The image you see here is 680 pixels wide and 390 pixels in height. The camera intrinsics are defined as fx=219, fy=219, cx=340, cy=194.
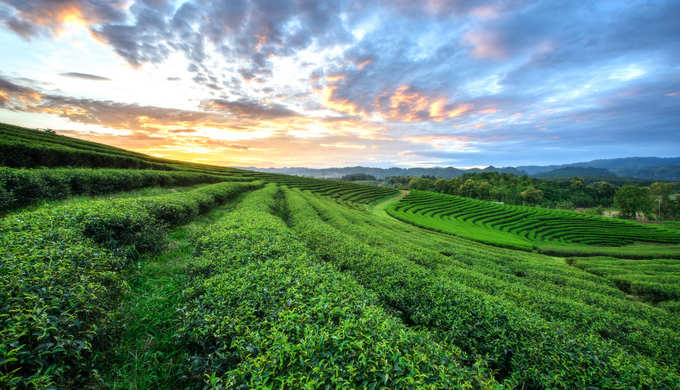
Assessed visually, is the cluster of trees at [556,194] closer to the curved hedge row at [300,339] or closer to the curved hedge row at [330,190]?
the curved hedge row at [330,190]

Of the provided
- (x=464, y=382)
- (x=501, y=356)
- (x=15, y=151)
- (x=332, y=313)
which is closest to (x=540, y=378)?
(x=501, y=356)

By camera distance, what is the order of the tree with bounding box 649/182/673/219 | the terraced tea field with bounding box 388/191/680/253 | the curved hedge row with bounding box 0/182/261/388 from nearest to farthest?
the curved hedge row with bounding box 0/182/261/388
the terraced tea field with bounding box 388/191/680/253
the tree with bounding box 649/182/673/219

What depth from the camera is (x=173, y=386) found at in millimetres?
3143

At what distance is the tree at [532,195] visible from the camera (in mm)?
78125

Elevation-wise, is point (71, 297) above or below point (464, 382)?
above

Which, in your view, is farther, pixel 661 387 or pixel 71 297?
pixel 661 387

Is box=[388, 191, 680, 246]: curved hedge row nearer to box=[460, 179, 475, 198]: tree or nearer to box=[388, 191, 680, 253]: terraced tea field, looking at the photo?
box=[388, 191, 680, 253]: terraced tea field

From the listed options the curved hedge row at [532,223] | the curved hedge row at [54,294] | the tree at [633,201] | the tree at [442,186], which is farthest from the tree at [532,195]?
the curved hedge row at [54,294]

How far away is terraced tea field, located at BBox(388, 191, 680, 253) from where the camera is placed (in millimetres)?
30344

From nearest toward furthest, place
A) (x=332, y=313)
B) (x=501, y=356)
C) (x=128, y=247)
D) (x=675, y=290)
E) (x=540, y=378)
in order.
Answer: (x=332, y=313)
(x=540, y=378)
(x=501, y=356)
(x=128, y=247)
(x=675, y=290)

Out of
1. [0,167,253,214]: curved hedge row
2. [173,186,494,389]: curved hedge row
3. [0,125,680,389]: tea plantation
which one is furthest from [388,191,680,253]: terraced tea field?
[0,167,253,214]: curved hedge row

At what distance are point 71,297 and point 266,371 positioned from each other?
2.94 m

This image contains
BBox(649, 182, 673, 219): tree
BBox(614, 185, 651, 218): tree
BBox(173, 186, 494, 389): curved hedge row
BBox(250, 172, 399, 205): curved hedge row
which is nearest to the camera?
BBox(173, 186, 494, 389): curved hedge row

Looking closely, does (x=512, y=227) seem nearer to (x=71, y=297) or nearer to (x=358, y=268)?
(x=358, y=268)
